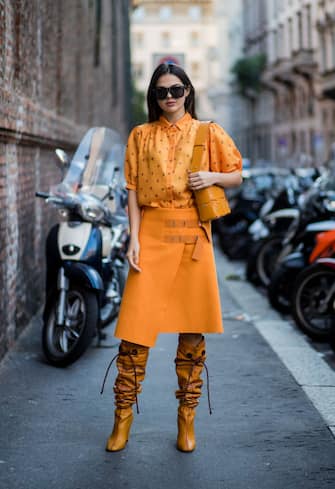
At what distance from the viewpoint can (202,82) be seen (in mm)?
128000

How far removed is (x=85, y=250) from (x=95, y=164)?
0.94m

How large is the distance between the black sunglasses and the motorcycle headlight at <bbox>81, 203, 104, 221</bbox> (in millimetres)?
2759

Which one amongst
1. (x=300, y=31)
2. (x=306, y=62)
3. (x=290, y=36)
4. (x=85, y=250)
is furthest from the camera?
(x=290, y=36)

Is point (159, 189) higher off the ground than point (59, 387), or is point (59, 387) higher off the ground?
point (159, 189)

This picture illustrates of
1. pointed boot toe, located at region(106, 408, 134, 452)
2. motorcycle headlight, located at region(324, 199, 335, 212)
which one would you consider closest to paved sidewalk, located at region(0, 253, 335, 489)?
pointed boot toe, located at region(106, 408, 134, 452)

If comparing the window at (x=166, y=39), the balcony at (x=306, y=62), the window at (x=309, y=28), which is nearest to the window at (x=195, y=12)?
the window at (x=166, y=39)

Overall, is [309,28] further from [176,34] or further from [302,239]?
[176,34]

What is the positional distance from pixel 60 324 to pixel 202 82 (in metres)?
122

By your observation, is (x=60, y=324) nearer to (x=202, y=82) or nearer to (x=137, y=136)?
(x=137, y=136)

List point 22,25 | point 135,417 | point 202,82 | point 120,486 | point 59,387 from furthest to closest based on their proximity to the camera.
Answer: point 202,82
point 22,25
point 59,387
point 135,417
point 120,486

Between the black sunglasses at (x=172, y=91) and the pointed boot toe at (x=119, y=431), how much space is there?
1460 mm

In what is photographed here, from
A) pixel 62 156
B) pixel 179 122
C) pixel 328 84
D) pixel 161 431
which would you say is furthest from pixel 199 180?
pixel 328 84

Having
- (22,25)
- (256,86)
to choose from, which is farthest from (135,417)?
(256,86)

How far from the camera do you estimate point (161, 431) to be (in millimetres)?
5473
